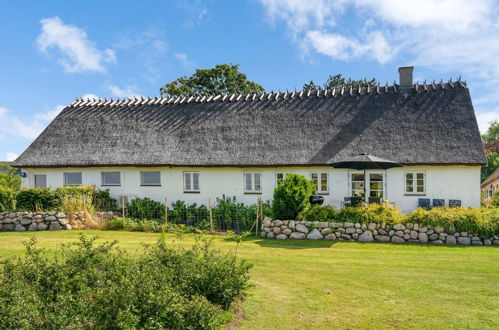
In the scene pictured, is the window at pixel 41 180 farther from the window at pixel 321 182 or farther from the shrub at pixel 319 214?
the shrub at pixel 319 214

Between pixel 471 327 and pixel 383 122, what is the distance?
538 inches

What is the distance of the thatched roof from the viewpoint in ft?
56.4

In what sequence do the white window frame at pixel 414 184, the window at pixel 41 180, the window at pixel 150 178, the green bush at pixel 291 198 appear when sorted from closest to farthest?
the green bush at pixel 291 198 → the white window frame at pixel 414 184 → the window at pixel 150 178 → the window at pixel 41 180

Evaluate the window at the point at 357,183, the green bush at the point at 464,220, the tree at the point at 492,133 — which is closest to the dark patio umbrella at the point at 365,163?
the green bush at the point at 464,220

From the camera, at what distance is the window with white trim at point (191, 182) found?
1877 cm

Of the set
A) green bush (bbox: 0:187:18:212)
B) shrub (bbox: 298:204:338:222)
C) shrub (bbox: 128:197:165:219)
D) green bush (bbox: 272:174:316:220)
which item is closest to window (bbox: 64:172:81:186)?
shrub (bbox: 128:197:165:219)

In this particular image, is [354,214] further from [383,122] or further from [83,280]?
[83,280]

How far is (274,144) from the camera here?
18.3m

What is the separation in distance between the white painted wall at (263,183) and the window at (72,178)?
24cm

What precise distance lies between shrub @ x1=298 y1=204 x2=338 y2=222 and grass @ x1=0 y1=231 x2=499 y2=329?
4.67 feet

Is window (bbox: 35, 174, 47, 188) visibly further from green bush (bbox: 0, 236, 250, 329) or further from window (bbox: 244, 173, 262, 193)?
green bush (bbox: 0, 236, 250, 329)

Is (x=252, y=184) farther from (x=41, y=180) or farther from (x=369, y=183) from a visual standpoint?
(x=41, y=180)

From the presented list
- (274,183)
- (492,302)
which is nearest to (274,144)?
(274,183)

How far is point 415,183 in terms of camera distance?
16.7m
